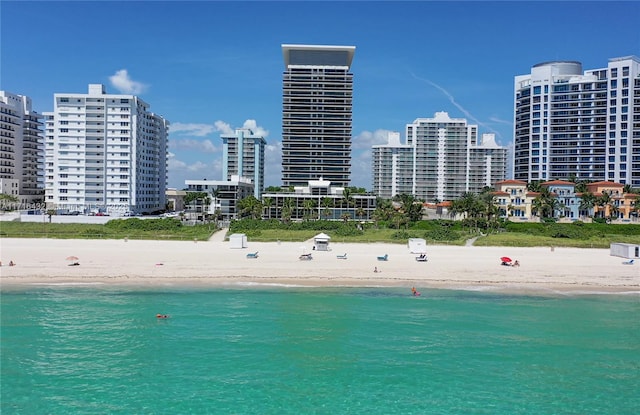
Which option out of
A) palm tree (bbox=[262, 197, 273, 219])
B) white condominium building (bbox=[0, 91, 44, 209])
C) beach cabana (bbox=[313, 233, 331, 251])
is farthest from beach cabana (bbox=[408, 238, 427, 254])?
white condominium building (bbox=[0, 91, 44, 209])

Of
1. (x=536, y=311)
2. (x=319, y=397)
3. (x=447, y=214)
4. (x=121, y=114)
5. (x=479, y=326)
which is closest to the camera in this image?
(x=319, y=397)

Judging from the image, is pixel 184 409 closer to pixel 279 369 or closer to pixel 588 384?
pixel 279 369

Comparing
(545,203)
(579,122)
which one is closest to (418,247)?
(545,203)

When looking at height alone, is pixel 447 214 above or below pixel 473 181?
below

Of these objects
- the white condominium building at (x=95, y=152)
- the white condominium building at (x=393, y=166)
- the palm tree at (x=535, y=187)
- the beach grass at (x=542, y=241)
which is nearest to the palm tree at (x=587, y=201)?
the palm tree at (x=535, y=187)

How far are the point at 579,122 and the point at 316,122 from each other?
66963 millimetres

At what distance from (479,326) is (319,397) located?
13315mm

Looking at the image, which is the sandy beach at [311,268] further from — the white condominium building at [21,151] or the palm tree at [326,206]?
the white condominium building at [21,151]

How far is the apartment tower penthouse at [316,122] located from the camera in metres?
118

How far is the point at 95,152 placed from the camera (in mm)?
102375

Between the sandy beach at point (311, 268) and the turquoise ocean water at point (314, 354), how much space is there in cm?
496

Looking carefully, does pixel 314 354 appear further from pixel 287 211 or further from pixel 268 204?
pixel 268 204

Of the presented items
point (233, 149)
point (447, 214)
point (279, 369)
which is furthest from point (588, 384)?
point (233, 149)

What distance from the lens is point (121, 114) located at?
102750 millimetres
